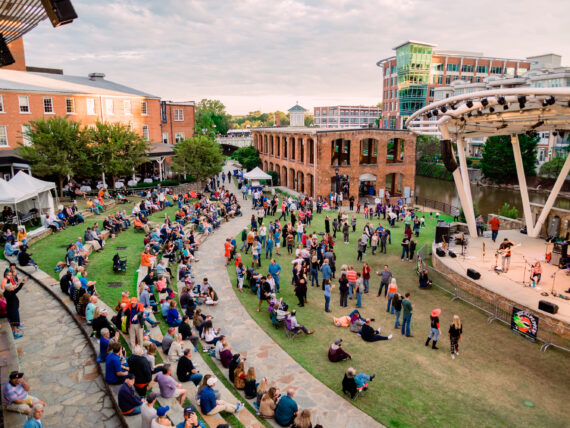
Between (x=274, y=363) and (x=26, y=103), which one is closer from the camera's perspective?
(x=274, y=363)

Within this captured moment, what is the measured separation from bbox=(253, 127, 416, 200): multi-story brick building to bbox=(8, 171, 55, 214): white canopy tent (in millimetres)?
21492

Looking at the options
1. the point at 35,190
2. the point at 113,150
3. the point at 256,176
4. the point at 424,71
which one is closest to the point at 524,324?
the point at 35,190

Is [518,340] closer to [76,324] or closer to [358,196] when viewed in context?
[76,324]

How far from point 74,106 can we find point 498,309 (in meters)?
38.5

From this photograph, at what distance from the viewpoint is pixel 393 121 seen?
87.8 m

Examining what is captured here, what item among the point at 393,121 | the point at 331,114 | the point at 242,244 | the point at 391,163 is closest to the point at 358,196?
the point at 391,163

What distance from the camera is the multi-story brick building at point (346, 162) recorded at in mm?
36250

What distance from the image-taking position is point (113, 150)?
3209cm

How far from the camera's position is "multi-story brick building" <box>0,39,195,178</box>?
3325 cm

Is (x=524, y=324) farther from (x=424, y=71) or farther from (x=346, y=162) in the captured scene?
(x=424, y=71)

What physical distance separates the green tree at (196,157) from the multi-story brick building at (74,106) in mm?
3553

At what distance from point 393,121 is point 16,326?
283 feet

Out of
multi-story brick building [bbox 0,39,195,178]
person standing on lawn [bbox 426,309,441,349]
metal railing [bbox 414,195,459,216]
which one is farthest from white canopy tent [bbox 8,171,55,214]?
metal railing [bbox 414,195,459,216]

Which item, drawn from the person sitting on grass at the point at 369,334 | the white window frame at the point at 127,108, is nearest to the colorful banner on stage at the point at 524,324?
the person sitting on grass at the point at 369,334
